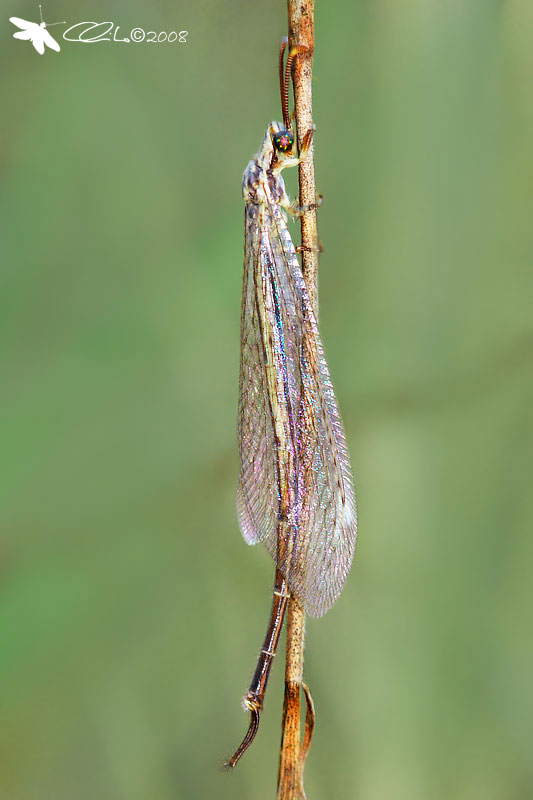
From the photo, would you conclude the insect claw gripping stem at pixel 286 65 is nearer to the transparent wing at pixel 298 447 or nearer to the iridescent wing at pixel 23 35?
the transparent wing at pixel 298 447

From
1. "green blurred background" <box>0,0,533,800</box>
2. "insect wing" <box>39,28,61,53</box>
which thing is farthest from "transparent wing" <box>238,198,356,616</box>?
"insect wing" <box>39,28,61,53</box>

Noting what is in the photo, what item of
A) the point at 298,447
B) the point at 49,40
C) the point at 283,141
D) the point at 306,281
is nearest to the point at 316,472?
the point at 298,447

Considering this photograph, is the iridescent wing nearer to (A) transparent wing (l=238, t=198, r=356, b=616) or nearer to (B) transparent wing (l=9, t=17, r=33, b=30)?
(B) transparent wing (l=9, t=17, r=33, b=30)

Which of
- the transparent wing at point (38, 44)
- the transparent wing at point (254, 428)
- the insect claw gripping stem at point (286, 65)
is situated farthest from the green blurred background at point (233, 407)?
the insect claw gripping stem at point (286, 65)

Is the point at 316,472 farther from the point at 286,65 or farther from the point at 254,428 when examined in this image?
the point at 286,65

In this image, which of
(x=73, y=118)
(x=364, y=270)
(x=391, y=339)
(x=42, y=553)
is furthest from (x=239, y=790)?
(x=73, y=118)

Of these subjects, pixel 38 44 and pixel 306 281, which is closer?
pixel 306 281

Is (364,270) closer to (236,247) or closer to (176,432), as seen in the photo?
(236,247)
